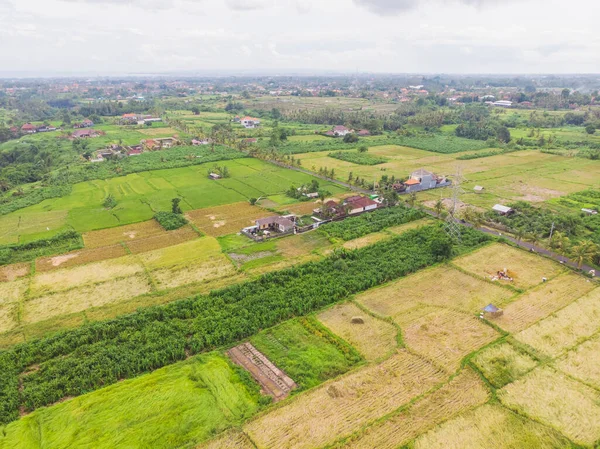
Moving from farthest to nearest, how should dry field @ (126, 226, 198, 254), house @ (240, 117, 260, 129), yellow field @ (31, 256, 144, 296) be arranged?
house @ (240, 117, 260, 129), dry field @ (126, 226, 198, 254), yellow field @ (31, 256, 144, 296)

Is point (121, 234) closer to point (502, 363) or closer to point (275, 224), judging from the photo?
point (275, 224)

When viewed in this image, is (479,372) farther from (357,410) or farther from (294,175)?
(294,175)

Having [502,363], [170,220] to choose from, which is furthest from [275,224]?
[502,363]

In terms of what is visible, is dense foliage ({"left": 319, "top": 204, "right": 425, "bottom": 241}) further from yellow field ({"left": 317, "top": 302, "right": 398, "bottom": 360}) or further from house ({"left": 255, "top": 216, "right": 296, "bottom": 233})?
yellow field ({"left": 317, "top": 302, "right": 398, "bottom": 360})

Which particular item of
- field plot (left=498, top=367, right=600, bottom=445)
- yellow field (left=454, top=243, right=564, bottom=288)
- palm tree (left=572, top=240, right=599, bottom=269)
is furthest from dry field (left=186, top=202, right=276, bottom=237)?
palm tree (left=572, top=240, right=599, bottom=269)

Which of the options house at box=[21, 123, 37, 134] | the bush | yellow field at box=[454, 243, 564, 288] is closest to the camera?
yellow field at box=[454, 243, 564, 288]

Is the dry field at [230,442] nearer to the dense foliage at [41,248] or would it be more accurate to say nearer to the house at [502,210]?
the dense foliage at [41,248]

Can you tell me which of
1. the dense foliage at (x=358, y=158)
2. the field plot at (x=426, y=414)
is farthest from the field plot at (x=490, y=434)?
the dense foliage at (x=358, y=158)

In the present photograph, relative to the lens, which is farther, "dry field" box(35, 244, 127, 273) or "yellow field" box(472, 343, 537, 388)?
"dry field" box(35, 244, 127, 273)
